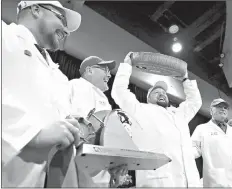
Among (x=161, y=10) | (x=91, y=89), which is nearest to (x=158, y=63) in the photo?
(x=91, y=89)

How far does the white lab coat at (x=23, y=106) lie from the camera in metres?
0.71

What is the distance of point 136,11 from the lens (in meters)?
2.85

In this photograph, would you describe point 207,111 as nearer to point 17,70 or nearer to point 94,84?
point 94,84

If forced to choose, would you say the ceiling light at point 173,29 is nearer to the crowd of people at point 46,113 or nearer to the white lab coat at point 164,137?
the white lab coat at point 164,137

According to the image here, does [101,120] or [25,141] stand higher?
[101,120]

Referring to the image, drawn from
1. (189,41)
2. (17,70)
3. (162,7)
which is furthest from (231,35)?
(17,70)

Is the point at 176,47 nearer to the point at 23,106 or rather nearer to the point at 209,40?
the point at 209,40

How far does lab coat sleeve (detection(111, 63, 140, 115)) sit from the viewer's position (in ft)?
6.35

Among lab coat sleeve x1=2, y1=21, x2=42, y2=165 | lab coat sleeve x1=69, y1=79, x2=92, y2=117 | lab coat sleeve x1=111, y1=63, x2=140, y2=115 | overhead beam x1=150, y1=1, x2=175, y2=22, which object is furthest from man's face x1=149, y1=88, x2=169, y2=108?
lab coat sleeve x1=2, y1=21, x2=42, y2=165

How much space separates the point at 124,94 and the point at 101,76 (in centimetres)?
22

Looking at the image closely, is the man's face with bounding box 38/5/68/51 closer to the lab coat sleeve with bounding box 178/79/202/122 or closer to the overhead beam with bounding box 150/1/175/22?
the lab coat sleeve with bounding box 178/79/202/122

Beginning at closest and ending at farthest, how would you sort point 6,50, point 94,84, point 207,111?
1. point 6,50
2. point 94,84
3. point 207,111

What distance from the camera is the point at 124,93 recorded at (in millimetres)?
1971

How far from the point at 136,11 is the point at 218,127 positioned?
1.33m
